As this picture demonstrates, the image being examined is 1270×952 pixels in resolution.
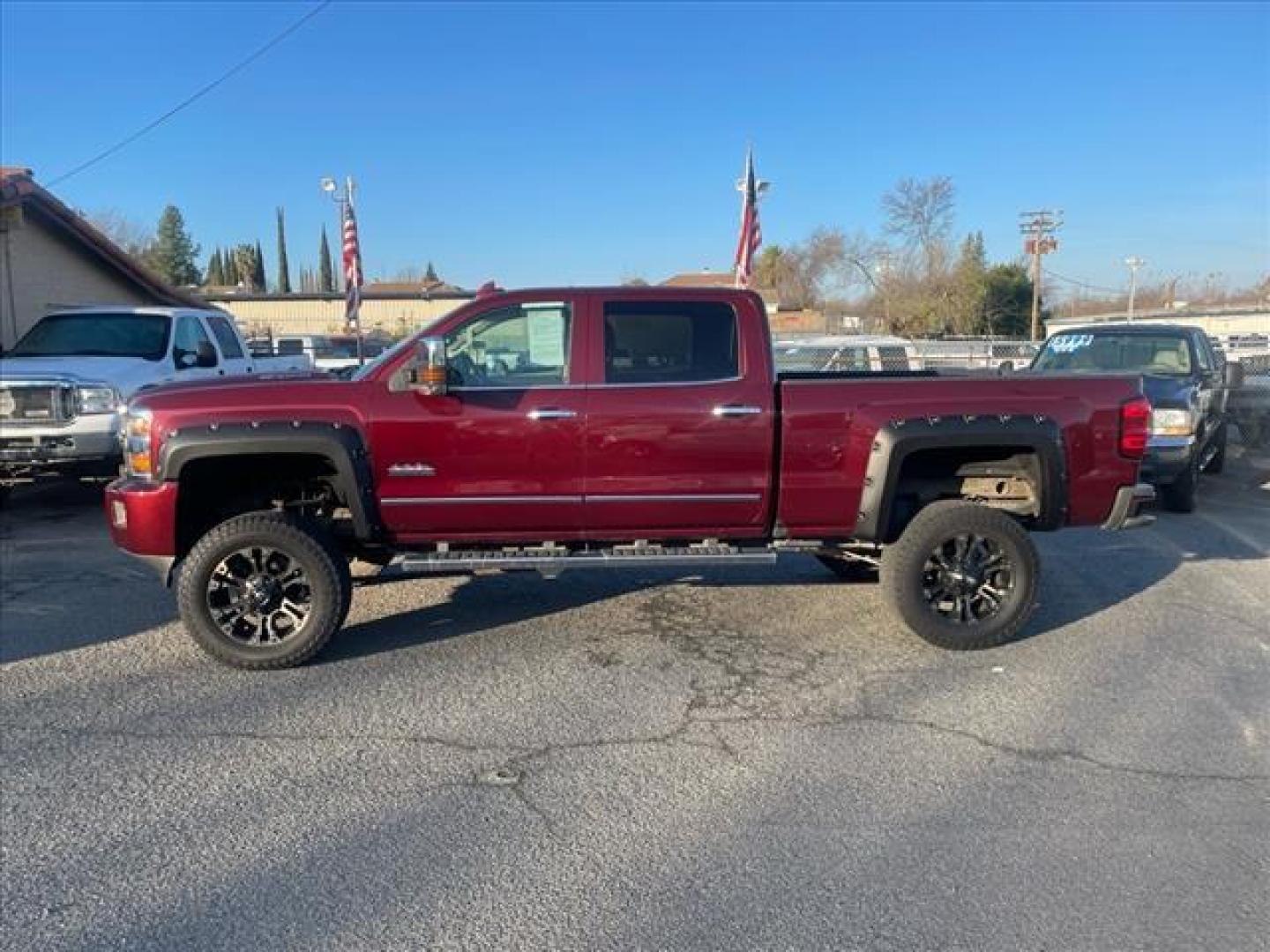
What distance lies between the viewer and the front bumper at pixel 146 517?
489 cm

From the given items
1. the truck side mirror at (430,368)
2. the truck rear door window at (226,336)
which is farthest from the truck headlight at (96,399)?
the truck side mirror at (430,368)

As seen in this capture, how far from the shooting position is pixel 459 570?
5.09 meters

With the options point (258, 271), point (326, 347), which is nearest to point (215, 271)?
point (258, 271)

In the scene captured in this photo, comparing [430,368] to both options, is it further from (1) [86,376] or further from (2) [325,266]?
(2) [325,266]

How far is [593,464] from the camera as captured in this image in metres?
5.11

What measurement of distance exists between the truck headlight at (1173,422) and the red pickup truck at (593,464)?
4.25m

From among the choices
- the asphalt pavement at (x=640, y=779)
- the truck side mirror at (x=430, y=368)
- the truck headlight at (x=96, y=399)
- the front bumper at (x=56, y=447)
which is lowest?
the asphalt pavement at (x=640, y=779)

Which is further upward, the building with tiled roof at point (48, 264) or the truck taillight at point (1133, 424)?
the building with tiled roof at point (48, 264)

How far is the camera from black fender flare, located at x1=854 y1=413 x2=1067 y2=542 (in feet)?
16.7

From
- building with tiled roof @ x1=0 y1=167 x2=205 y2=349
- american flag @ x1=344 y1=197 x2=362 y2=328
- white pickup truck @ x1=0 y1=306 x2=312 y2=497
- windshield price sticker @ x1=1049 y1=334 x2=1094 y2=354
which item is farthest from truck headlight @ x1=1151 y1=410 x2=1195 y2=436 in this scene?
american flag @ x1=344 y1=197 x2=362 y2=328

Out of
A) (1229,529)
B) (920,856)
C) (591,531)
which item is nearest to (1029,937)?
(920,856)

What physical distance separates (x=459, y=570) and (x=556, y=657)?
2.30 feet

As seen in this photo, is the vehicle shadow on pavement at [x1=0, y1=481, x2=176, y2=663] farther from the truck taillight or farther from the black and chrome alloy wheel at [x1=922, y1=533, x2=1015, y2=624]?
the truck taillight

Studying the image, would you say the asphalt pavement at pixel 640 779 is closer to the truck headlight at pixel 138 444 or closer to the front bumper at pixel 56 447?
the truck headlight at pixel 138 444
